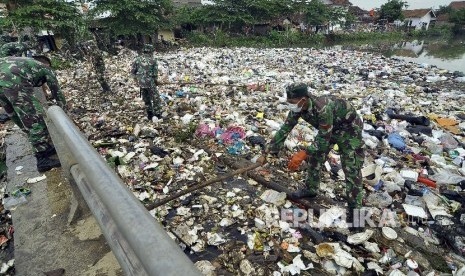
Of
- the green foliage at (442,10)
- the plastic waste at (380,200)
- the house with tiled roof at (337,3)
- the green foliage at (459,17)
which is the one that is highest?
the house with tiled roof at (337,3)

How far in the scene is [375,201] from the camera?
3.34 metres

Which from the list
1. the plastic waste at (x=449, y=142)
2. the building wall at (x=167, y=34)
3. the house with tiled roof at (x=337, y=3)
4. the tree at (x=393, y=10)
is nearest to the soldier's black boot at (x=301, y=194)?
the plastic waste at (x=449, y=142)

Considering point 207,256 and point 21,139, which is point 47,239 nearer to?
point 207,256

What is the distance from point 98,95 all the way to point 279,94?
4980 millimetres

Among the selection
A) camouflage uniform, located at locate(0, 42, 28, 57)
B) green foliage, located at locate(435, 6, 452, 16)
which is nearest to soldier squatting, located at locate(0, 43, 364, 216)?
camouflage uniform, located at locate(0, 42, 28, 57)

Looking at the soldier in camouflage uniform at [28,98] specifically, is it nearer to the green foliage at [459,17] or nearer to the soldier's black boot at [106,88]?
the soldier's black boot at [106,88]

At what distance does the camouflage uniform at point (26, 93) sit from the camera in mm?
3051

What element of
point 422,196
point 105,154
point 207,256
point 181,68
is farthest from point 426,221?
point 181,68

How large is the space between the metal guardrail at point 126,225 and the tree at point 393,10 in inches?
1715

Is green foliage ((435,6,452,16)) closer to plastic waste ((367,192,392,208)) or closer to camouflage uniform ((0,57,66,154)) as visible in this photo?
plastic waste ((367,192,392,208))

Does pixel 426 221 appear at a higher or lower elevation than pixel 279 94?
lower

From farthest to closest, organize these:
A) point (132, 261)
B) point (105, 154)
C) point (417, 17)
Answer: point (417, 17) < point (105, 154) < point (132, 261)

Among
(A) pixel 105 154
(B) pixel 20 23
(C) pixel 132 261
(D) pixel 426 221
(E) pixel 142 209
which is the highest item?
(B) pixel 20 23

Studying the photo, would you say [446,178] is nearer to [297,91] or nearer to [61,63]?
[297,91]
